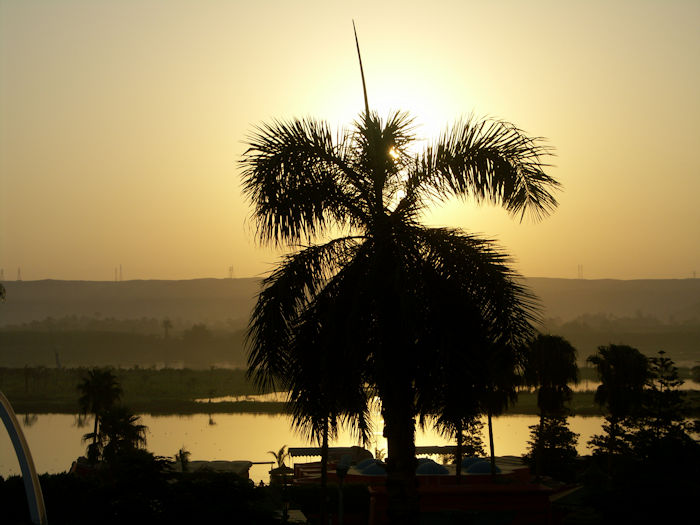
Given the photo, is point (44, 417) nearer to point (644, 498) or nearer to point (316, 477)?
point (316, 477)

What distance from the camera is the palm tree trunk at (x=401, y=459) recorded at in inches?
391

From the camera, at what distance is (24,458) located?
11.7 m

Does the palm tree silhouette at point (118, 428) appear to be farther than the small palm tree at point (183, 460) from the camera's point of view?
Yes

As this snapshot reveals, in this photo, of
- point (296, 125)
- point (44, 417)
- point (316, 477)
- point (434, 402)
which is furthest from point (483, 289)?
point (44, 417)

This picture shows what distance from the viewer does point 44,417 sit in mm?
86625

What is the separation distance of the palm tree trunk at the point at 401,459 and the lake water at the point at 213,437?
4227 cm

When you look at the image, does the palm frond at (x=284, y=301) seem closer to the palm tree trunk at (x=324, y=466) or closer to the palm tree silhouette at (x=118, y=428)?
the palm tree trunk at (x=324, y=466)

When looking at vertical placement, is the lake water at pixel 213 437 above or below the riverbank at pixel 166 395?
below

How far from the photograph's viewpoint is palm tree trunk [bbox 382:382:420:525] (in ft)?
32.6

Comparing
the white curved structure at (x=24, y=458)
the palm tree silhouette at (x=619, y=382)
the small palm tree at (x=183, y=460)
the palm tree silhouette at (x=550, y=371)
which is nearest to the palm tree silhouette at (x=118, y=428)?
the small palm tree at (x=183, y=460)

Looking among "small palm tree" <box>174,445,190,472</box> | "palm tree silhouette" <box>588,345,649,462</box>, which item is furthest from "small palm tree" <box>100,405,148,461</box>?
"palm tree silhouette" <box>588,345,649,462</box>

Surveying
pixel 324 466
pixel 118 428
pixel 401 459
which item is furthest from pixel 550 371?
pixel 401 459

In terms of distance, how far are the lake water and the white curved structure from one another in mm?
39317

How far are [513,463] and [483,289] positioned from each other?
32168 mm
